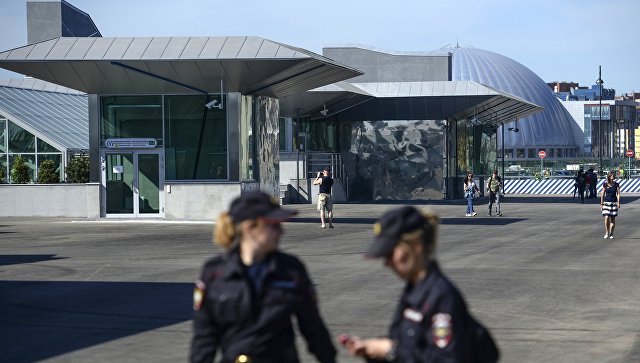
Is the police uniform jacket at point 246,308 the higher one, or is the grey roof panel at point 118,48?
the grey roof panel at point 118,48

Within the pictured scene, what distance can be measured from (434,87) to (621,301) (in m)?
42.9

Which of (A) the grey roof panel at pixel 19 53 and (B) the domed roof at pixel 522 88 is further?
(B) the domed roof at pixel 522 88

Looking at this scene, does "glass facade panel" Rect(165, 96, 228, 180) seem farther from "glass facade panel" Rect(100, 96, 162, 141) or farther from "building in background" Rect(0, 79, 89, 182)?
"building in background" Rect(0, 79, 89, 182)

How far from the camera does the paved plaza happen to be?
11094 millimetres

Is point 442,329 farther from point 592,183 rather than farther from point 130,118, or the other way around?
point 592,183

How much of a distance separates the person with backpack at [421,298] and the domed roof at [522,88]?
417ft

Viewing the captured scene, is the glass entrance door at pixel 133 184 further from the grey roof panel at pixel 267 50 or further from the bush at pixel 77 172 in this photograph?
the bush at pixel 77 172

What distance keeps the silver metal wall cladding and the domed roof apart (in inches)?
2854

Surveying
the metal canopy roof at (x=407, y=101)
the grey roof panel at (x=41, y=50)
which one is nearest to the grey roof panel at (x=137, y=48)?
the grey roof panel at (x=41, y=50)

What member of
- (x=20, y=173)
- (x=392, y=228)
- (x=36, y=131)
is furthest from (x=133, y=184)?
(x=392, y=228)

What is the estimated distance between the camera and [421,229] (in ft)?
14.1

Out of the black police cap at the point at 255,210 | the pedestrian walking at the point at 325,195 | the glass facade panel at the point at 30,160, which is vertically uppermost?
the glass facade panel at the point at 30,160

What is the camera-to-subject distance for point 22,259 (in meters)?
21.6

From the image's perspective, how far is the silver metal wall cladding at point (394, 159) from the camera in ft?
192
